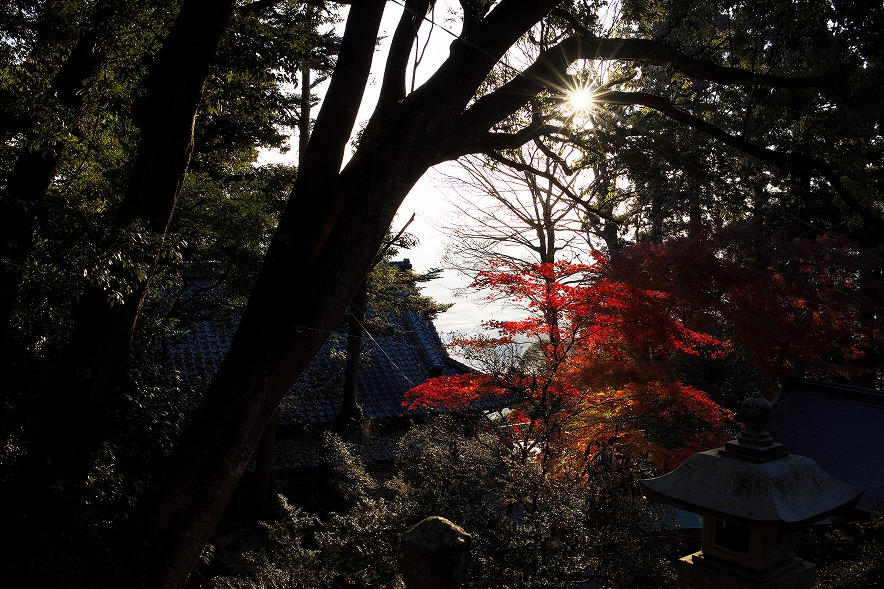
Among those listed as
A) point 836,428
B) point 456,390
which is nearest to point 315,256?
point 456,390

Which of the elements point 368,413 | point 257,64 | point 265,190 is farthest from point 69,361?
point 368,413

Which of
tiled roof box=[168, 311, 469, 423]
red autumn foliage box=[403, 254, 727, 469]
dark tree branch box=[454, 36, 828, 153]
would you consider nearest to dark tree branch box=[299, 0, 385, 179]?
dark tree branch box=[454, 36, 828, 153]

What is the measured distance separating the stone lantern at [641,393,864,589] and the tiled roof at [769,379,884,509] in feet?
18.2

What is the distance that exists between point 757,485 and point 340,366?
1075 centimetres

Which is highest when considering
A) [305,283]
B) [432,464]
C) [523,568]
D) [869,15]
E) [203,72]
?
[869,15]

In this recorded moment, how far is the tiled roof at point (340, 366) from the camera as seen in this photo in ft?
41.9

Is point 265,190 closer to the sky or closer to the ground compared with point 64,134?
closer to the sky

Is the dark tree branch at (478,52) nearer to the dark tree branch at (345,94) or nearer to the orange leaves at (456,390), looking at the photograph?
the dark tree branch at (345,94)

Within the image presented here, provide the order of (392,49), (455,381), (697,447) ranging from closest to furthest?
(392,49), (455,381), (697,447)

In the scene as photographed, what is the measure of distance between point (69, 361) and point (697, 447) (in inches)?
283

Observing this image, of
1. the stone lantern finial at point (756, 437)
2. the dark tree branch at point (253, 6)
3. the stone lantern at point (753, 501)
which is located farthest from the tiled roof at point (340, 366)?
the stone lantern finial at point (756, 437)

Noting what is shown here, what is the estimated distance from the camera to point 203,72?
4.50m

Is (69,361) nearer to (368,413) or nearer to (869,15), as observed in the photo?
(869,15)

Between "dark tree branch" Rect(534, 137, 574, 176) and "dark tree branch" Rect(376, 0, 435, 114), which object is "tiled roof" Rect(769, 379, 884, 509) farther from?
"dark tree branch" Rect(376, 0, 435, 114)
